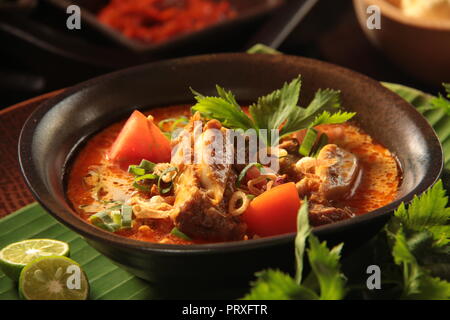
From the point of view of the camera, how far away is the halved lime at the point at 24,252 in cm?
324

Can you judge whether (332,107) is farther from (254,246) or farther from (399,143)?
(254,246)

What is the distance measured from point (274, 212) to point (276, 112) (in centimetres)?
84

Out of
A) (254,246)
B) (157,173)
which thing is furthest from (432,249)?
(157,173)

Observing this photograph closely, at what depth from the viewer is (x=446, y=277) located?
3.02 meters

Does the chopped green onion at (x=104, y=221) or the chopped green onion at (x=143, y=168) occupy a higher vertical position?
the chopped green onion at (x=143, y=168)

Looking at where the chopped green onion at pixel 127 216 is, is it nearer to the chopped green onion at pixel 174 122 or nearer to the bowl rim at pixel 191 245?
the bowl rim at pixel 191 245

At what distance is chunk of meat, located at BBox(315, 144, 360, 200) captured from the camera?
132 inches

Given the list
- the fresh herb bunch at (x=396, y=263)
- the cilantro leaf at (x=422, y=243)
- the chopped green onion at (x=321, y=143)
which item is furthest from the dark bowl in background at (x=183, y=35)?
the cilantro leaf at (x=422, y=243)

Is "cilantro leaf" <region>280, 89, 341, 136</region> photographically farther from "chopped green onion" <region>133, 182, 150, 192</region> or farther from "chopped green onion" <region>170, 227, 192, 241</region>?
"chopped green onion" <region>170, 227, 192, 241</region>

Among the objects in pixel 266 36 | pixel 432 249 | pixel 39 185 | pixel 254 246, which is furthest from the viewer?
pixel 266 36

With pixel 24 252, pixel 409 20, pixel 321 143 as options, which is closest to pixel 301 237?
pixel 321 143

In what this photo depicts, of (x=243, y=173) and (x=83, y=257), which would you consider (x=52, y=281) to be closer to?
(x=83, y=257)

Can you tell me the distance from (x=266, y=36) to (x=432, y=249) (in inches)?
144

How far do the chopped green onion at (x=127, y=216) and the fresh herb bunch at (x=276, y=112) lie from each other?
0.71m
